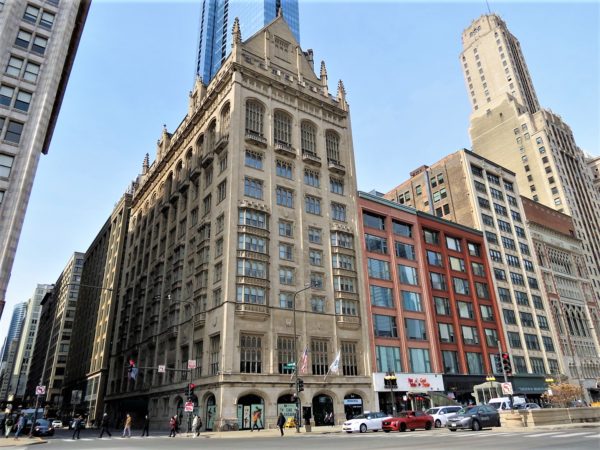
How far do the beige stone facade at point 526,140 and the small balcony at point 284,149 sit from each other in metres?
74.8

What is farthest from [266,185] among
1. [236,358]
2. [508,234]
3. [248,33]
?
[248,33]

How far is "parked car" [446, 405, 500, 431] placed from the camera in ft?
95.6

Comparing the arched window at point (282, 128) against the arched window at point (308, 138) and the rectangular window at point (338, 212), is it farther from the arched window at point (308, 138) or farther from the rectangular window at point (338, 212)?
the rectangular window at point (338, 212)

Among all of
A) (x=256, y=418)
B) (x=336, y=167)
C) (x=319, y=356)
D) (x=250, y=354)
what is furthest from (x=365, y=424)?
(x=336, y=167)

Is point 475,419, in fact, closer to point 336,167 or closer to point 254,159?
point 254,159

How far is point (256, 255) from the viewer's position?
47219 mm

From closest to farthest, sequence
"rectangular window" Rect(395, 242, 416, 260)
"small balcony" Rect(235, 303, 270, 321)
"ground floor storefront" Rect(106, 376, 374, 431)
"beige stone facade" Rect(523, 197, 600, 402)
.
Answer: "ground floor storefront" Rect(106, 376, 374, 431)
"small balcony" Rect(235, 303, 270, 321)
"rectangular window" Rect(395, 242, 416, 260)
"beige stone facade" Rect(523, 197, 600, 402)

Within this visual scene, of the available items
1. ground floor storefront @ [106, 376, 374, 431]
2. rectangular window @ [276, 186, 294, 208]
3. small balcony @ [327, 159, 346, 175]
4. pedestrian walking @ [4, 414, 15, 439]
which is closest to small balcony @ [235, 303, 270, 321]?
ground floor storefront @ [106, 376, 374, 431]

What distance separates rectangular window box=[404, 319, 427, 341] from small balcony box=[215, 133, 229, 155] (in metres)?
31.8

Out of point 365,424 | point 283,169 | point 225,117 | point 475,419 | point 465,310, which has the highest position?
point 225,117

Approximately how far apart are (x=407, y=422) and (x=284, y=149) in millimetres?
34043

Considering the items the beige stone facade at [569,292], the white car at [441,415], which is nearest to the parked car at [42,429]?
the white car at [441,415]

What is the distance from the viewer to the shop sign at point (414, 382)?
5022 cm

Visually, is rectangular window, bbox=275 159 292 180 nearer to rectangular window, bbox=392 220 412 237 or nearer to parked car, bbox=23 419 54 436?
rectangular window, bbox=392 220 412 237
